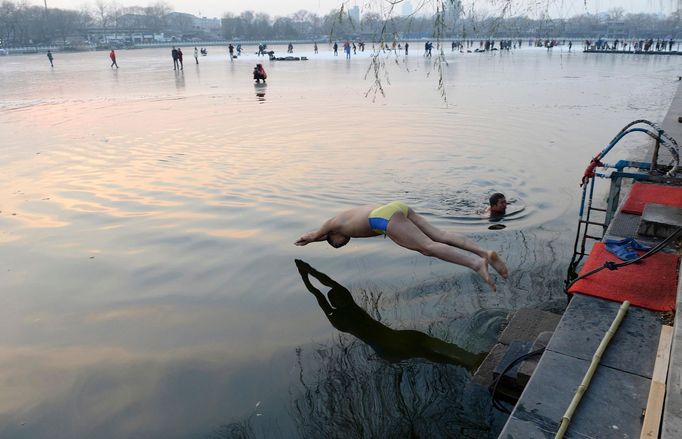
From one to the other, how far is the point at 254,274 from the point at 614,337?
4.30 meters

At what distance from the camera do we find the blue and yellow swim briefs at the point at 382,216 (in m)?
5.84

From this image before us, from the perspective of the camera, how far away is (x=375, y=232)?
20.1ft

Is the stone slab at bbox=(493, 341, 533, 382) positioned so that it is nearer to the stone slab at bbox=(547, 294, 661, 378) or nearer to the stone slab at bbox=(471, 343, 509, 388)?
the stone slab at bbox=(471, 343, 509, 388)

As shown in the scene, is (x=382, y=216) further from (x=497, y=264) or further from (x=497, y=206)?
(x=497, y=206)

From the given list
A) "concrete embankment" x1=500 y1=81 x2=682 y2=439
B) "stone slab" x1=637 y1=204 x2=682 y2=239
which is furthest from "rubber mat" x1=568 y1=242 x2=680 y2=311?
"stone slab" x1=637 y1=204 x2=682 y2=239

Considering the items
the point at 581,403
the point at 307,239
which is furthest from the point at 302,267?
the point at 581,403

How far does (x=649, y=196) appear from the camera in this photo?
6949mm

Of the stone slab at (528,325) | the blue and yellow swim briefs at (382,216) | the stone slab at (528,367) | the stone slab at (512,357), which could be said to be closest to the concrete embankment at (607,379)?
the stone slab at (528,367)

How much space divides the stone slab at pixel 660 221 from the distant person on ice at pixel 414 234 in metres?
1.76

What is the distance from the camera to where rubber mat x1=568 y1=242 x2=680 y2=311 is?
458 cm

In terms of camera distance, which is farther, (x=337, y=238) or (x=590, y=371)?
(x=337, y=238)

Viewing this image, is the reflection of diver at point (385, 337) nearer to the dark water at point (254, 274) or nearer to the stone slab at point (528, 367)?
the dark water at point (254, 274)

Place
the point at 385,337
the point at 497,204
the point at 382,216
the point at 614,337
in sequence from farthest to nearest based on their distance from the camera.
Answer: the point at 497,204 → the point at 382,216 → the point at 385,337 → the point at 614,337

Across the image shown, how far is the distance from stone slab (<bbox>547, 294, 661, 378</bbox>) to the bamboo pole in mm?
54
